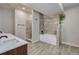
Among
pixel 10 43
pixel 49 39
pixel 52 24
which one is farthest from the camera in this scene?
pixel 49 39

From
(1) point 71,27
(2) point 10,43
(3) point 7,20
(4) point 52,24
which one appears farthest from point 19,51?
(1) point 71,27

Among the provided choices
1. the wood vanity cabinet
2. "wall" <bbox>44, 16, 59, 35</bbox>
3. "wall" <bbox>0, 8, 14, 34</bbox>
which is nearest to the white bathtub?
"wall" <bbox>44, 16, 59, 35</bbox>

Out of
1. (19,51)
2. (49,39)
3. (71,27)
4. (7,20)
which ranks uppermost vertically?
(7,20)

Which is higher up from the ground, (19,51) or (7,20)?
(7,20)

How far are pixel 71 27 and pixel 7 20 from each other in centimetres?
144

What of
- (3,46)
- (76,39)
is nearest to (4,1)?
(3,46)

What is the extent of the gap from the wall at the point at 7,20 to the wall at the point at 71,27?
45.5 inches

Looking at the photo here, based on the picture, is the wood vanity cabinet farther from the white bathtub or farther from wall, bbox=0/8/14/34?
the white bathtub

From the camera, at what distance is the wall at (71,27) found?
2269mm

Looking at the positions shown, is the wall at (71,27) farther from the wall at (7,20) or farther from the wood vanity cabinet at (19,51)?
the wall at (7,20)

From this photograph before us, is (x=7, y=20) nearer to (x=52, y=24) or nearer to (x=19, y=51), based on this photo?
(x=19, y=51)

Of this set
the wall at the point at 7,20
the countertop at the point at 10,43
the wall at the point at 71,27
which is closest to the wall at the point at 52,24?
the wall at the point at 71,27

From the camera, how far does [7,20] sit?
78.6 inches
